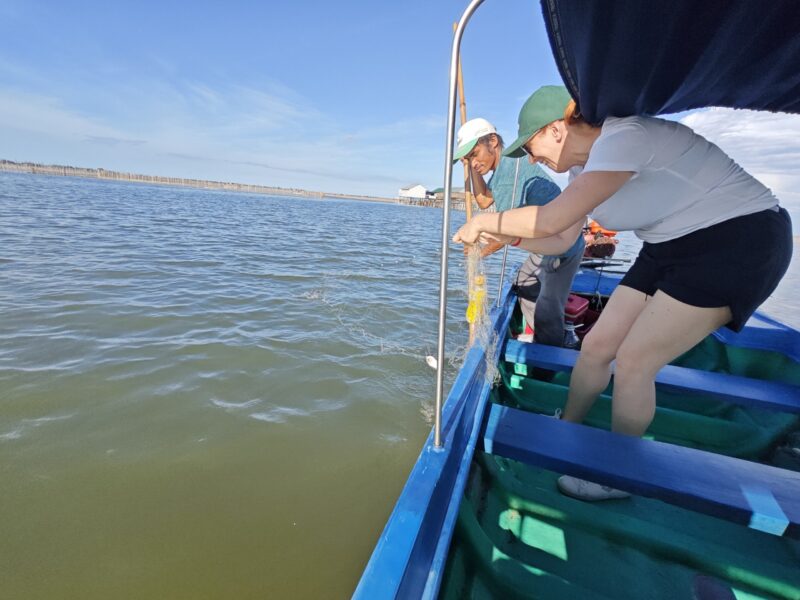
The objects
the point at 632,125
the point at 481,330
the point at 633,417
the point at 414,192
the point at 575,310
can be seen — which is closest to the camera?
the point at 632,125

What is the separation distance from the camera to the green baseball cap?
1.66m

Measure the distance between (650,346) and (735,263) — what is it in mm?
427

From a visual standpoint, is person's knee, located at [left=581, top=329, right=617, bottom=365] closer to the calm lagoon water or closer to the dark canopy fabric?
the dark canopy fabric

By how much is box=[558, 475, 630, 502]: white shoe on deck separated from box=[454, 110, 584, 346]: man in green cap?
166cm

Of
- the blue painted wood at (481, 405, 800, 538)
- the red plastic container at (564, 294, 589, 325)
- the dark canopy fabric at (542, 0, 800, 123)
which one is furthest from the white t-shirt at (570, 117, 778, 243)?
the red plastic container at (564, 294, 589, 325)

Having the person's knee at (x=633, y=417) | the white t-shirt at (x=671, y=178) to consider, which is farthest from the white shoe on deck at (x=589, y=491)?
the white t-shirt at (x=671, y=178)

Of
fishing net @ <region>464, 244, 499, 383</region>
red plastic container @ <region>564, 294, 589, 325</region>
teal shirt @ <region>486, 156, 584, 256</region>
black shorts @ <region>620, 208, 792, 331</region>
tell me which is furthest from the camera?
red plastic container @ <region>564, 294, 589, 325</region>

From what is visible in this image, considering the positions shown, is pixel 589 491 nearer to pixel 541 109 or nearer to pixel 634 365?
pixel 634 365

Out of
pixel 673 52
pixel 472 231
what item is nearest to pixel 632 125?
pixel 673 52

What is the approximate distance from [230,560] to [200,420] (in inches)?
56.3

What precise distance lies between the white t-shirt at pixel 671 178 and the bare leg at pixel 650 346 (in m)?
0.31

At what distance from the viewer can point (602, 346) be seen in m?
→ 1.93

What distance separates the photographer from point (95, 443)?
9.95 feet

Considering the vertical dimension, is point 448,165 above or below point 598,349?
above
